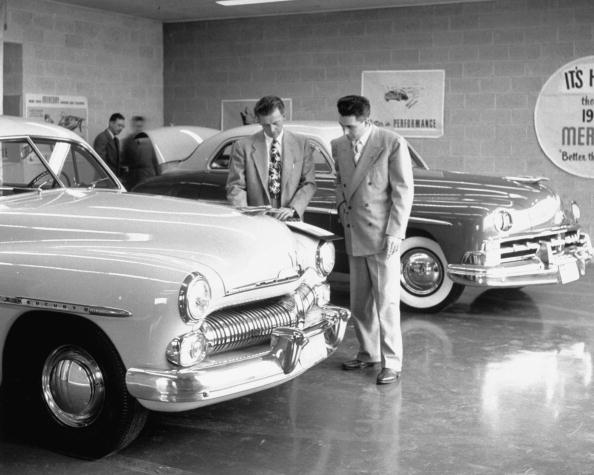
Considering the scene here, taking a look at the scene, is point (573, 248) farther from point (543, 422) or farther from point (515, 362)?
point (543, 422)

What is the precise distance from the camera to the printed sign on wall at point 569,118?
1173 cm

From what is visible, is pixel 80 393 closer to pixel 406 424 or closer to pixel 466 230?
pixel 406 424

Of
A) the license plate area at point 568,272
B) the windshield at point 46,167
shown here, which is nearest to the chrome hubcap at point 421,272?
the license plate area at point 568,272

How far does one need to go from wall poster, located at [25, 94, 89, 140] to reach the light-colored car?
827 cm

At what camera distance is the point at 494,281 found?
756cm

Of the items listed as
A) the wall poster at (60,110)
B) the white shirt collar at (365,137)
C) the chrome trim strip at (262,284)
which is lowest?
the chrome trim strip at (262,284)

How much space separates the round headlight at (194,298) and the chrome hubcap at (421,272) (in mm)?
4245

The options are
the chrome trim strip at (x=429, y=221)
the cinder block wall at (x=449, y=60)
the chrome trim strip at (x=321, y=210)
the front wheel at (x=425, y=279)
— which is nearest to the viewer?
the chrome trim strip at (x=429, y=221)

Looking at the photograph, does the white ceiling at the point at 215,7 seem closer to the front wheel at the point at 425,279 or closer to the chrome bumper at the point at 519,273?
the front wheel at the point at 425,279

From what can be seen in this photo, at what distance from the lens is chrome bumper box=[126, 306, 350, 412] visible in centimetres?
392

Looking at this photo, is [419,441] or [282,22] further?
[282,22]

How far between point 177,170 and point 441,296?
2.95 m

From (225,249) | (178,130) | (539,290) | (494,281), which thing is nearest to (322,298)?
(225,249)

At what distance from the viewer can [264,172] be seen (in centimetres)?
612
